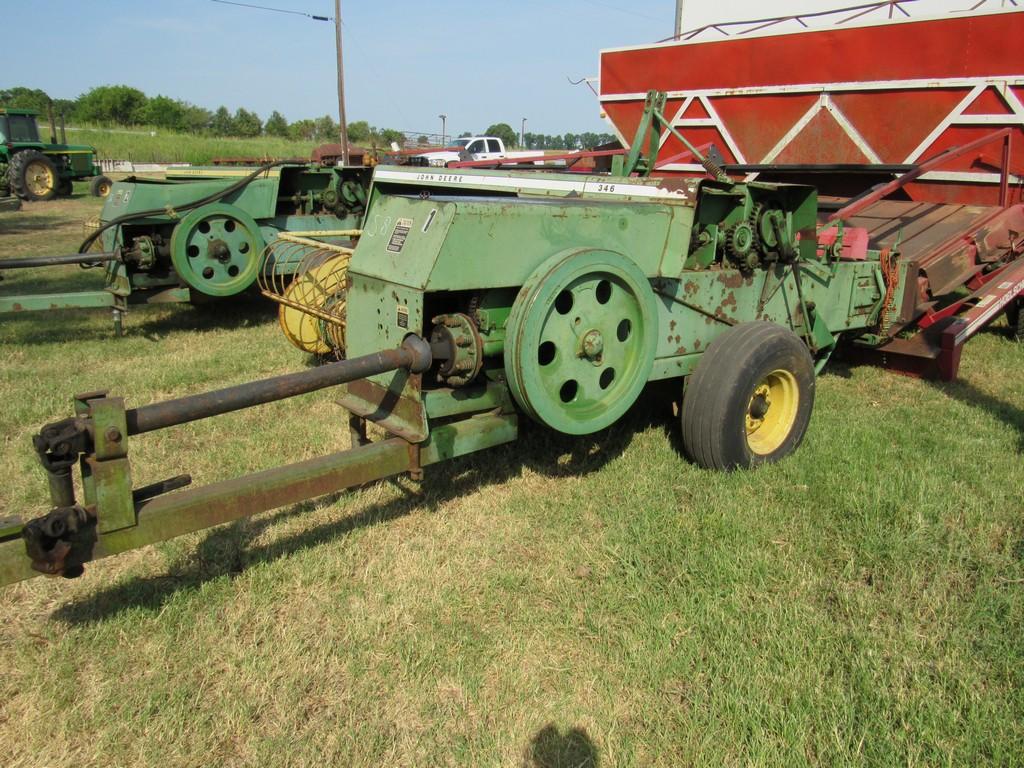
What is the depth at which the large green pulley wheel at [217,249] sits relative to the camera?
6535 millimetres

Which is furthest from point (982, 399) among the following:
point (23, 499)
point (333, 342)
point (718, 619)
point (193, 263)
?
point (193, 263)

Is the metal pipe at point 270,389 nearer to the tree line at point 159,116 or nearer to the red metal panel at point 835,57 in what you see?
the red metal panel at point 835,57

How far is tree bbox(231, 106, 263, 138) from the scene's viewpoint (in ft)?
203

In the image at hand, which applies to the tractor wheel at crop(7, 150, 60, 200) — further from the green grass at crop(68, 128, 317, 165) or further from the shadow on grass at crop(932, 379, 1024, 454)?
the shadow on grass at crop(932, 379, 1024, 454)

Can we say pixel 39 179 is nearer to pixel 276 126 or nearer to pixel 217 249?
pixel 217 249

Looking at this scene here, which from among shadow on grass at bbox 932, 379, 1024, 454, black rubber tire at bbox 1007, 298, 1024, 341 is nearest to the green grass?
black rubber tire at bbox 1007, 298, 1024, 341

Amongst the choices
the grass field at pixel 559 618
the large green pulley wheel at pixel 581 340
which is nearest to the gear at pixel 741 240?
the large green pulley wheel at pixel 581 340

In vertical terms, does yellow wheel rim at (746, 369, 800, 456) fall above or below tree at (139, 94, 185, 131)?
below

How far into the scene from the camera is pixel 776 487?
3639mm

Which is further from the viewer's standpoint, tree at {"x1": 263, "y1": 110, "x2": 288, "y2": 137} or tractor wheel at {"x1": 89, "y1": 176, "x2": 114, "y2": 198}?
tree at {"x1": 263, "y1": 110, "x2": 288, "y2": 137}

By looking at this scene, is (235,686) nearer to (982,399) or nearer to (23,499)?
(23,499)

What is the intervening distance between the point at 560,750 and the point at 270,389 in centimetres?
142

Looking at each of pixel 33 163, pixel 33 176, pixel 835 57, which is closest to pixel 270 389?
pixel 835 57

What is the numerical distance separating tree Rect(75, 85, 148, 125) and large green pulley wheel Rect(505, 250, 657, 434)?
214 ft
